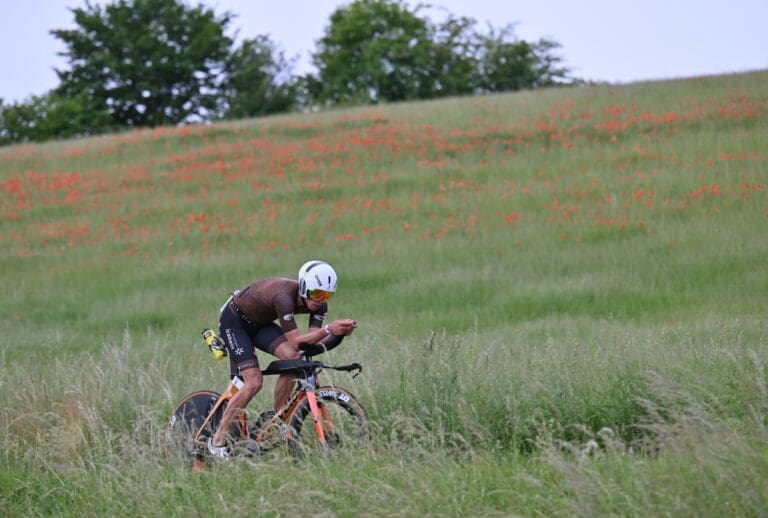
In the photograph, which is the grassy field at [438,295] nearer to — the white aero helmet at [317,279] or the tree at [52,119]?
the white aero helmet at [317,279]

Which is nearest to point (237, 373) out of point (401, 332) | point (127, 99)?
point (401, 332)

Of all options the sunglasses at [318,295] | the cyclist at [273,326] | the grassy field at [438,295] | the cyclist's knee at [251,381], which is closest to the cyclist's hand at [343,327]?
the cyclist at [273,326]

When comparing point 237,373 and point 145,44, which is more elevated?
point 145,44

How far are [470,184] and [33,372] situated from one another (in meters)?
15.4

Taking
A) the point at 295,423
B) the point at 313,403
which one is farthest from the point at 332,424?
the point at 295,423

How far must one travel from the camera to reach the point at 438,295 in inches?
685

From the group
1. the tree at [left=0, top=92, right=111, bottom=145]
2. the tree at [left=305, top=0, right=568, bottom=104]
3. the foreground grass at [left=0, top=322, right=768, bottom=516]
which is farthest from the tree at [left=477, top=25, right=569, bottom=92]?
the foreground grass at [left=0, top=322, right=768, bottom=516]

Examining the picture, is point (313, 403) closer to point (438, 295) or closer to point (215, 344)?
point (215, 344)

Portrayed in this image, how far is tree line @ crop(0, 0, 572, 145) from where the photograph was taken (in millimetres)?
63250

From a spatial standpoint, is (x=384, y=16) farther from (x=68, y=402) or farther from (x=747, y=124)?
(x=68, y=402)

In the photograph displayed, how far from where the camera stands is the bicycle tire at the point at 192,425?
8.86 metres

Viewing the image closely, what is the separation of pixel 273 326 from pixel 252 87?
189ft

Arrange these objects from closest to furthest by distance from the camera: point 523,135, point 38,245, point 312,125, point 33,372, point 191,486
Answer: point 191,486, point 33,372, point 38,245, point 523,135, point 312,125

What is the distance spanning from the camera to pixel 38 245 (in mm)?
24594
